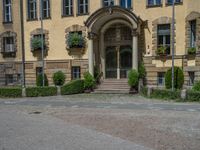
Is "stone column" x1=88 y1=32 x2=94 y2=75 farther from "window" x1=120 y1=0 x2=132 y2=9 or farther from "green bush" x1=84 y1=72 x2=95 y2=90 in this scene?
"window" x1=120 y1=0 x2=132 y2=9

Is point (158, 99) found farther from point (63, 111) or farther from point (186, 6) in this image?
point (186, 6)

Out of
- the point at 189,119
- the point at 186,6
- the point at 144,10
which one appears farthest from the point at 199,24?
the point at 189,119

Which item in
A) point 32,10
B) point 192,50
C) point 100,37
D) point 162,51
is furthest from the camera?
point 32,10

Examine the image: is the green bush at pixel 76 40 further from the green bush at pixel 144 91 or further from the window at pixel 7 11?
the window at pixel 7 11

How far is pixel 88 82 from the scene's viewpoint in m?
23.2

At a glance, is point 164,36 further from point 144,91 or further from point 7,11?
point 7,11

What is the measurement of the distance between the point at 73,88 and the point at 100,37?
5.29 metres

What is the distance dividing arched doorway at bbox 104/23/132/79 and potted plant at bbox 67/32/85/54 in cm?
203

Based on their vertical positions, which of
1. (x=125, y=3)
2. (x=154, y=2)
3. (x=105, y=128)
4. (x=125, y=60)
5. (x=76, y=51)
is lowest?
(x=105, y=128)

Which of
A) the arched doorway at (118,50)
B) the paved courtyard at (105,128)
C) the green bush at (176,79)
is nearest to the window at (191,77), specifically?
the green bush at (176,79)

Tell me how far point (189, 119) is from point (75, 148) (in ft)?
18.4

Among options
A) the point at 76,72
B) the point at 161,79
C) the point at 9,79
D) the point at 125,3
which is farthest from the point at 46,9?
the point at 161,79

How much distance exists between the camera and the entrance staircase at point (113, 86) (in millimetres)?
22645

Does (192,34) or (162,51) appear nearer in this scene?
(192,34)
